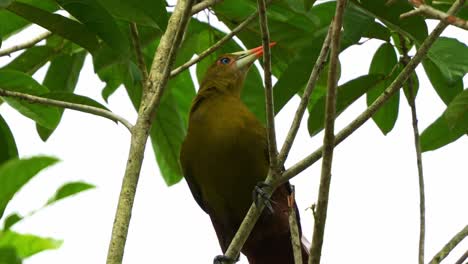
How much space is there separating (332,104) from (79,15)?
1.16 metres

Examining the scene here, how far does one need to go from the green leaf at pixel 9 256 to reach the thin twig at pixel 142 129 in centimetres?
127

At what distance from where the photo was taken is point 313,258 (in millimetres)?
2434

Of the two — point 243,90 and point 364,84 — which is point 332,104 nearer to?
point 364,84

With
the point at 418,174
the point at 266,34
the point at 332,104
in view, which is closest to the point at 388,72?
the point at 418,174

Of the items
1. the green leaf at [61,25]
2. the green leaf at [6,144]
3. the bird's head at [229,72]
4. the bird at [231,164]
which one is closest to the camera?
the green leaf at [61,25]

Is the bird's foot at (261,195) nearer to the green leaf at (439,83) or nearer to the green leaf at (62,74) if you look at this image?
the green leaf at (439,83)

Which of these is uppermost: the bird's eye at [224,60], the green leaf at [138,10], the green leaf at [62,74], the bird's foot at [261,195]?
the bird's eye at [224,60]

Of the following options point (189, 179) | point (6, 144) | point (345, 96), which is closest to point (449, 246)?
point (345, 96)

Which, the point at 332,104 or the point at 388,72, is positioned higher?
the point at 388,72

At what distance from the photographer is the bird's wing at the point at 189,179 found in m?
4.54

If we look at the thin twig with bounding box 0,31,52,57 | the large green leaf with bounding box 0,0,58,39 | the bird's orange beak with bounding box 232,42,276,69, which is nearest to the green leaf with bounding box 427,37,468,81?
the bird's orange beak with bounding box 232,42,276,69

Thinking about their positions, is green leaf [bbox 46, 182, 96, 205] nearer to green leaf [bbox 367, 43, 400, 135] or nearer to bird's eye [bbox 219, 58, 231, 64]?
green leaf [bbox 367, 43, 400, 135]

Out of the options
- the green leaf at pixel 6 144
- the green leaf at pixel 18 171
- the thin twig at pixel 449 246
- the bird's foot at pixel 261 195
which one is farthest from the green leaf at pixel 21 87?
the green leaf at pixel 18 171

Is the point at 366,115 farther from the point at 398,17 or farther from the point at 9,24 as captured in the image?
the point at 9,24
